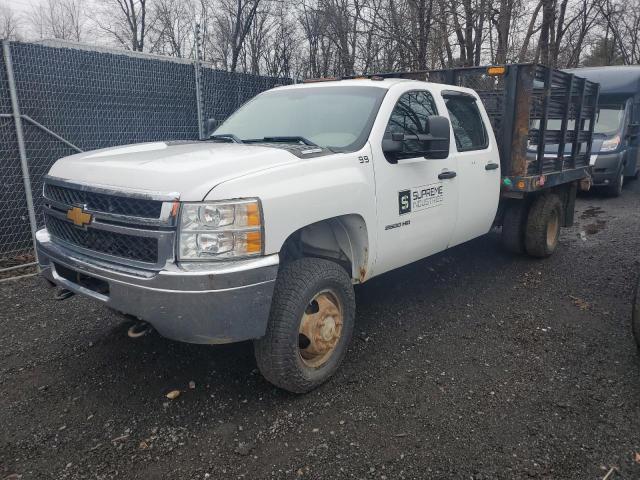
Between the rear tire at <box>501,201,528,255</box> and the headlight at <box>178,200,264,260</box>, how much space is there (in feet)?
14.1

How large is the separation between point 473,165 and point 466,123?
469mm

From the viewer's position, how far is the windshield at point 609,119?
1105 cm

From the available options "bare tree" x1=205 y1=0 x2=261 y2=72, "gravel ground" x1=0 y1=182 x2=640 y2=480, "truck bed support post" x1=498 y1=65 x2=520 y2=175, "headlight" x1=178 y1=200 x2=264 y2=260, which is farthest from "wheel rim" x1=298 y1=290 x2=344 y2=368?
"bare tree" x1=205 y1=0 x2=261 y2=72

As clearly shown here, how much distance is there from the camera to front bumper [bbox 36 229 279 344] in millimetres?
2570

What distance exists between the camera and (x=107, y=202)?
113 inches

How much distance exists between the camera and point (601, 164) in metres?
10.9

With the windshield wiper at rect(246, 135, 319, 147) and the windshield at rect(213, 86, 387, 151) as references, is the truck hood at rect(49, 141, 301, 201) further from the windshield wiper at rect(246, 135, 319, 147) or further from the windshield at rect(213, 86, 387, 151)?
the windshield at rect(213, 86, 387, 151)

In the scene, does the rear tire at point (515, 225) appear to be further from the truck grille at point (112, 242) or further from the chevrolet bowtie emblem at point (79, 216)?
the chevrolet bowtie emblem at point (79, 216)

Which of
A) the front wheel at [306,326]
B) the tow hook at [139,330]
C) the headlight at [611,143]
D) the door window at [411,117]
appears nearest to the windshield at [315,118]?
the door window at [411,117]

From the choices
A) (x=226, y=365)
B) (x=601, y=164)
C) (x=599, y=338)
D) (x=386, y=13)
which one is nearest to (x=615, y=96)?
(x=601, y=164)

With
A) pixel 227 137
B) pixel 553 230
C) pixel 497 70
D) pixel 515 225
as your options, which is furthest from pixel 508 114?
pixel 227 137

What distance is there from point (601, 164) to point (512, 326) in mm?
8327

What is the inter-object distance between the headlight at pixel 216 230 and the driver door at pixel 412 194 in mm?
1203

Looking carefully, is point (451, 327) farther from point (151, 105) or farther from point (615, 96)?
point (615, 96)
